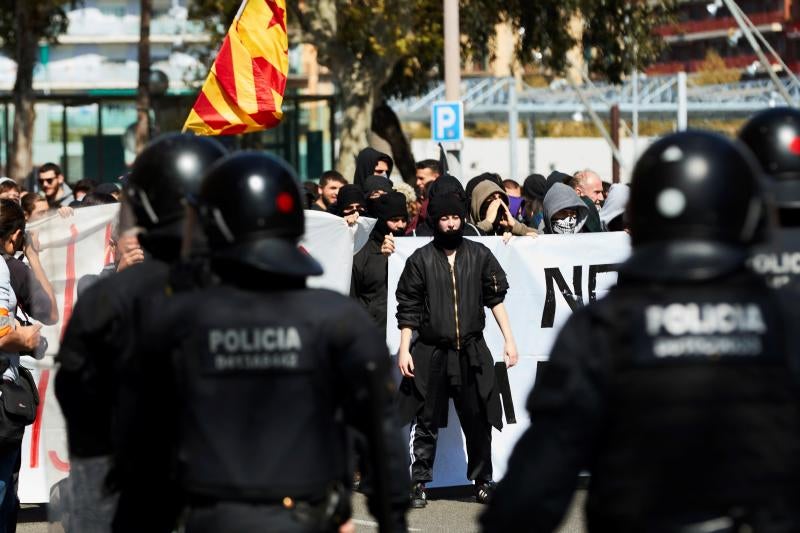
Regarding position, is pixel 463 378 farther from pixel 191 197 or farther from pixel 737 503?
pixel 737 503

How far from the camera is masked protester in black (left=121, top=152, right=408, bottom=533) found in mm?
3906

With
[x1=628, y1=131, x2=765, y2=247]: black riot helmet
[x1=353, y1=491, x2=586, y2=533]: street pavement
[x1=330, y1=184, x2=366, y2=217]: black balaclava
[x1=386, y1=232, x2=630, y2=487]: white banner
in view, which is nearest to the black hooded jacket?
[x1=386, y1=232, x2=630, y2=487]: white banner

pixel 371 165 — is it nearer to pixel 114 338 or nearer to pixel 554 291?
pixel 554 291

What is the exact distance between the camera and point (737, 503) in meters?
3.40

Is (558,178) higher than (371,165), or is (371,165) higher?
(371,165)

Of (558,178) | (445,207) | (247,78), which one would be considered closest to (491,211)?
(445,207)

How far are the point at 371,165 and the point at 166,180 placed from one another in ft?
25.9

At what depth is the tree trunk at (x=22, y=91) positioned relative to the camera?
34.7 meters

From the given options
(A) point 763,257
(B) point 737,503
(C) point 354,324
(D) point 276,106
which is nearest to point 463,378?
(D) point 276,106

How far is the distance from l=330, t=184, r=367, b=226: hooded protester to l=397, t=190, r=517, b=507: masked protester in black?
1.33 meters

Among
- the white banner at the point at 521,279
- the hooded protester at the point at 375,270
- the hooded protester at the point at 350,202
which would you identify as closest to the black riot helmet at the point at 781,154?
the white banner at the point at 521,279

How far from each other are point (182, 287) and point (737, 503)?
5.39 ft

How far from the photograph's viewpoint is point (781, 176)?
16.6 feet

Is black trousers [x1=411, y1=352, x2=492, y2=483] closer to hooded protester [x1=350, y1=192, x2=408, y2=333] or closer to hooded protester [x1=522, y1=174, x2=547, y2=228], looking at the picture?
hooded protester [x1=350, y1=192, x2=408, y2=333]
